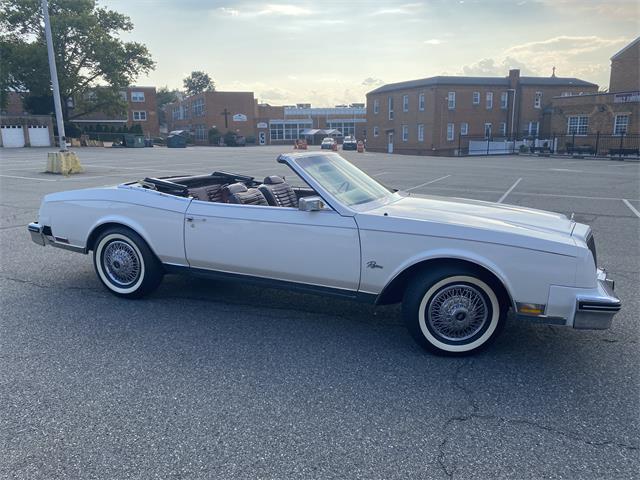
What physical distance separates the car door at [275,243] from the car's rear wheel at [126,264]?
0.49 m

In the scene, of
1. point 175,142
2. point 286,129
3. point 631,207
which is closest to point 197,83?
point 286,129

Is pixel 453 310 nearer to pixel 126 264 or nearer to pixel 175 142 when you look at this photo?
pixel 126 264

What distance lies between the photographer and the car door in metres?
3.86

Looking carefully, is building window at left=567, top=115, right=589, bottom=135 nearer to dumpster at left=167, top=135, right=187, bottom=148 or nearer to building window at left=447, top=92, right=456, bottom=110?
building window at left=447, top=92, right=456, bottom=110

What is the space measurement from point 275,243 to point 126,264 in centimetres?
170

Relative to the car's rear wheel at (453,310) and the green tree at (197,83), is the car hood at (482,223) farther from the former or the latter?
the green tree at (197,83)

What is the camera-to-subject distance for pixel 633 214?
10750 millimetres

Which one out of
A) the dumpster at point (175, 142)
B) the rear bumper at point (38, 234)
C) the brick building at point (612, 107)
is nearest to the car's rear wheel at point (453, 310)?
the rear bumper at point (38, 234)

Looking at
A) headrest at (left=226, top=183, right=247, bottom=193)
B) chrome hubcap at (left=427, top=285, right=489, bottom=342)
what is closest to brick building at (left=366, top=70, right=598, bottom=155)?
headrest at (left=226, top=183, right=247, bottom=193)

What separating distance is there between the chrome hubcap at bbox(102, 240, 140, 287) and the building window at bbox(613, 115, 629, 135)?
4365 centimetres

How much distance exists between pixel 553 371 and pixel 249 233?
8.42ft

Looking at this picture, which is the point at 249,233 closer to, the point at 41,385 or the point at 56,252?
the point at 41,385

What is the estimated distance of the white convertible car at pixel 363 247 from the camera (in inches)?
135

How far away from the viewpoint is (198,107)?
3219 inches
